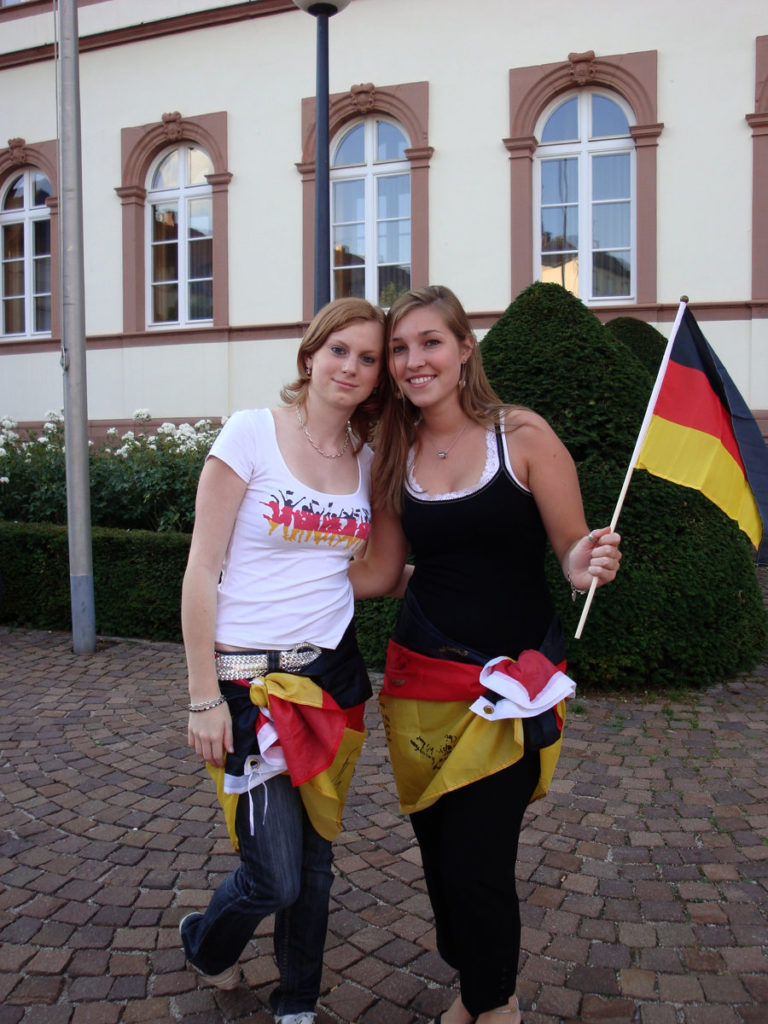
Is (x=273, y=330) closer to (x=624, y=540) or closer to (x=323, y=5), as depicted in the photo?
(x=323, y=5)

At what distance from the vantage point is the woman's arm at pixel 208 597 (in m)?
2.16

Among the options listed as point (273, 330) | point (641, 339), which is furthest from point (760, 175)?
point (273, 330)

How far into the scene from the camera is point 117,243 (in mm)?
14594

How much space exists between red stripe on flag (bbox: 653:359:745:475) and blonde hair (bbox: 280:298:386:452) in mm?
807

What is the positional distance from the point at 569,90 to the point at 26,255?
9599 mm

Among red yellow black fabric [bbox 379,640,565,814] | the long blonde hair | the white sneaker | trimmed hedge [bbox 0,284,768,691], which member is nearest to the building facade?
trimmed hedge [bbox 0,284,768,691]

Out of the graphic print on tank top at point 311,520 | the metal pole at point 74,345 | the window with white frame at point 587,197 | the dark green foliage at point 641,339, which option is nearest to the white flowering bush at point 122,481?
the metal pole at point 74,345

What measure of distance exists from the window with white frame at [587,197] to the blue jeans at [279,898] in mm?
11101

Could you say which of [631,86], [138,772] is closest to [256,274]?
[631,86]

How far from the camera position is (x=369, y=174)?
1355cm

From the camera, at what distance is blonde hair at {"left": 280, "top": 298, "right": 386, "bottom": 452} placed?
2348 millimetres

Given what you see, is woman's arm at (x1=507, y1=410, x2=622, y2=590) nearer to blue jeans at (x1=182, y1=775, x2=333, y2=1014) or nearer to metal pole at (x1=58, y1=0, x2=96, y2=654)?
blue jeans at (x1=182, y1=775, x2=333, y2=1014)

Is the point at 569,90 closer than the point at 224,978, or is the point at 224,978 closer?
the point at 224,978

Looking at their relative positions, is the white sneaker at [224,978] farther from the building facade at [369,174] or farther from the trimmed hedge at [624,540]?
A: the building facade at [369,174]
